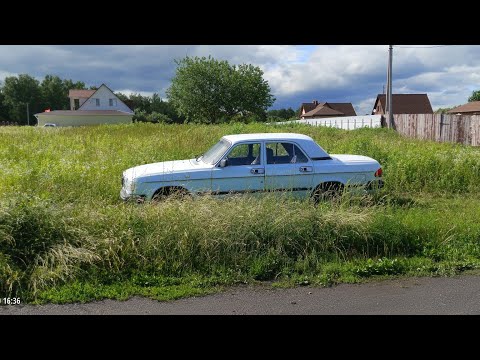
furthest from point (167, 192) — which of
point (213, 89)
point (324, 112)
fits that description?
point (324, 112)

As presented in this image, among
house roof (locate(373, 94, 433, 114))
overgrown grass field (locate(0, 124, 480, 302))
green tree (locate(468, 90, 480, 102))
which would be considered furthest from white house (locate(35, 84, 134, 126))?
green tree (locate(468, 90, 480, 102))

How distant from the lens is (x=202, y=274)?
438 cm

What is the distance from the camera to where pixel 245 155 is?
697cm

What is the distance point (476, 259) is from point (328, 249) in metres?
1.90

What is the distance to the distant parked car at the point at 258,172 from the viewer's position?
6.48 meters

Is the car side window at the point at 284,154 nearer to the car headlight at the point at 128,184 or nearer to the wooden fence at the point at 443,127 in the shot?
the car headlight at the point at 128,184

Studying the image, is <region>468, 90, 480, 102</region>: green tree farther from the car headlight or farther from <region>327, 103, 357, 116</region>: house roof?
the car headlight

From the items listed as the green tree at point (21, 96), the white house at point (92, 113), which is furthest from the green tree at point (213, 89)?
the green tree at point (21, 96)

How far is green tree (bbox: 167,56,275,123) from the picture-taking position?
53688mm

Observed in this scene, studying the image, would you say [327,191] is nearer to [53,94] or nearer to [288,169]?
[288,169]

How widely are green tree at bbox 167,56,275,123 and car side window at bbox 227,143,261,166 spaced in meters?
46.7

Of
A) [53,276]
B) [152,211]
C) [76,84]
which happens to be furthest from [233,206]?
[76,84]

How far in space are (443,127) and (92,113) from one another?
48.7m

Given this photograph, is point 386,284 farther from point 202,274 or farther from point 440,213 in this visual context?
point 440,213
